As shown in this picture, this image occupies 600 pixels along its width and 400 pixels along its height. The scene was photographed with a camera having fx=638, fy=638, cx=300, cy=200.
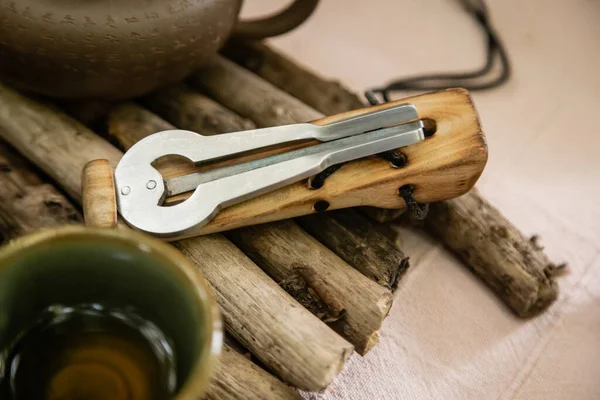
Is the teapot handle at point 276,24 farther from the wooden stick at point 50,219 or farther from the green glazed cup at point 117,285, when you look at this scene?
the green glazed cup at point 117,285

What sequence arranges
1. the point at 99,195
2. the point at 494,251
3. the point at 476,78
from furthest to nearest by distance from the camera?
the point at 476,78 → the point at 494,251 → the point at 99,195

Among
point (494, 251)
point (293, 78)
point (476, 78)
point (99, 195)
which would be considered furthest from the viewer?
point (476, 78)

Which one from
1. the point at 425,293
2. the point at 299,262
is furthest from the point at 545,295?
the point at 299,262

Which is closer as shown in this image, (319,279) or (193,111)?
(319,279)

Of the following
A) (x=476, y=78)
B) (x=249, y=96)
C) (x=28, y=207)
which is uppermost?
(x=476, y=78)

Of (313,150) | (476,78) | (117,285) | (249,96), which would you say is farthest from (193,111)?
(476,78)

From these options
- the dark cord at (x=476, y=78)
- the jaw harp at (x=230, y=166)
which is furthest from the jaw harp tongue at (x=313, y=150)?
the dark cord at (x=476, y=78)

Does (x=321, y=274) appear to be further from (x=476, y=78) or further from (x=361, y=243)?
(x=476, y=78)
